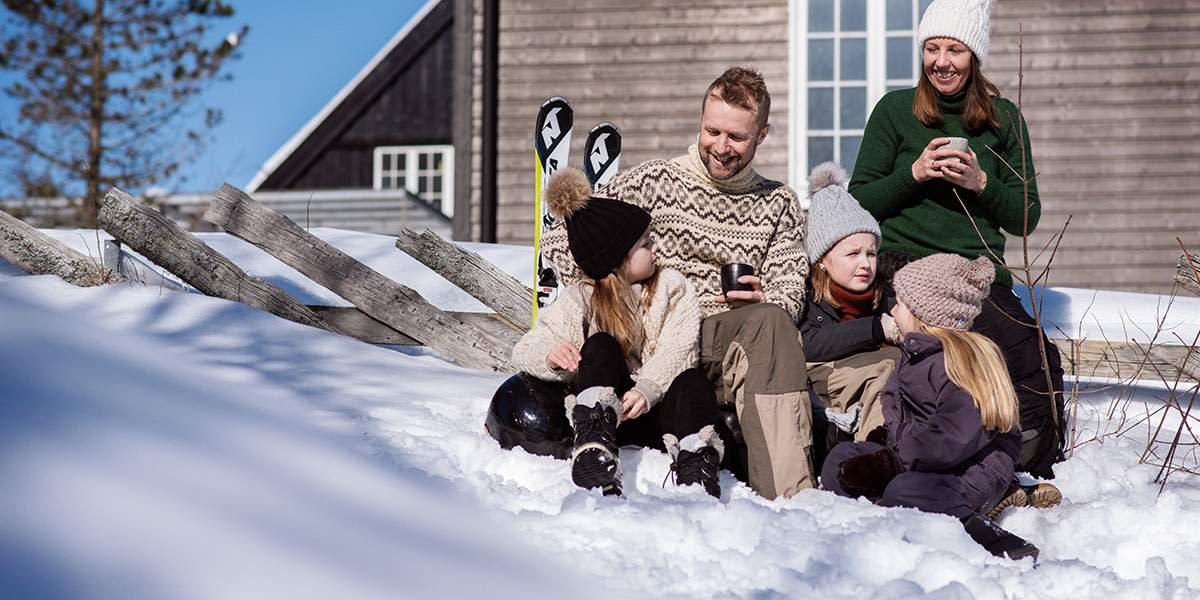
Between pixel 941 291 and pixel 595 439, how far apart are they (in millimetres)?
1174

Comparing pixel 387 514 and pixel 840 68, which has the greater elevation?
pixel 840 68

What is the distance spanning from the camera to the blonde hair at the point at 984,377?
3.20m

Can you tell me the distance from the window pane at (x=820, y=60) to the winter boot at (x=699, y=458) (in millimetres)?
6609

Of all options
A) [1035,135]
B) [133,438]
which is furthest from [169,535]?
[1035,135]

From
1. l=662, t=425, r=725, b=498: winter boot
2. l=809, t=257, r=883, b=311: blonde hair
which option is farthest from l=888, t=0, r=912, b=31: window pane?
l=662, t=425, r=725, b=498: winter boot

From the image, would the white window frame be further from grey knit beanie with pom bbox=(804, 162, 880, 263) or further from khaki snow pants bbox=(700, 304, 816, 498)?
khaki snow pants bbox=(700, 304, 816, 498)

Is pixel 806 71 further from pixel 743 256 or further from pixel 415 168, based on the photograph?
pixel 415 168

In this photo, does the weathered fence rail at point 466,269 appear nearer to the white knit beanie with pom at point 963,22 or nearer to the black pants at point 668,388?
the black pants at point 668,388

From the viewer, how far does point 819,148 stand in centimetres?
948

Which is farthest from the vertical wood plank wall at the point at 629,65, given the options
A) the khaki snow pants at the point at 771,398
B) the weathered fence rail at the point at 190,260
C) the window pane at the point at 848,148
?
the khaki snow pants at the point at 771,398

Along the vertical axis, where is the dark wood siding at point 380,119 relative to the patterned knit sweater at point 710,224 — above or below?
above

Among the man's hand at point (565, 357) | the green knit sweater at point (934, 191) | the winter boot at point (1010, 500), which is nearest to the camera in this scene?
the winter boot at point (1010, 500)

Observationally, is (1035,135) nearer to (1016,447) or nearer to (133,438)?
(1016,447)

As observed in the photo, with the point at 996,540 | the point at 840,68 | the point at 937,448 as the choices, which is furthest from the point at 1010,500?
the point at 840,68
